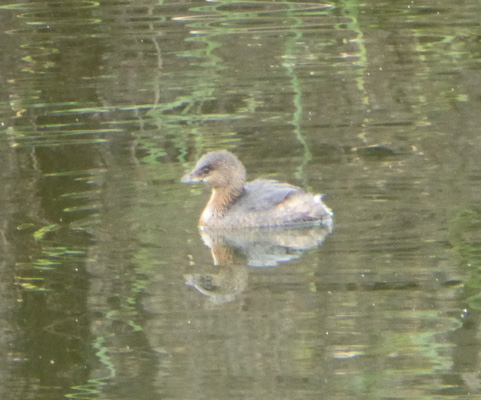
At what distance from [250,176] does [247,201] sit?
3.69 ft

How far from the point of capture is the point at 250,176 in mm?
9195

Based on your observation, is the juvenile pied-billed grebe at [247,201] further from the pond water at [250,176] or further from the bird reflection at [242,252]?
the pond water at [250,176]

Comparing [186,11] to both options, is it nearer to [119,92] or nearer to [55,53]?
[55,53]

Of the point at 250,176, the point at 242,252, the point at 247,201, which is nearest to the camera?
the point at 242,252

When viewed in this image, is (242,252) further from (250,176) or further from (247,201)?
(250,176)

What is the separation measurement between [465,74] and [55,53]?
443 cm

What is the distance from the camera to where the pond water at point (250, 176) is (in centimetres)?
568

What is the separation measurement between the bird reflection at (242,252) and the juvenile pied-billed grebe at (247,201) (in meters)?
0.07

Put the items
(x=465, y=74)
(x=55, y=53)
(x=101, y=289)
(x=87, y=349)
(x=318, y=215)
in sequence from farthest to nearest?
(x=55, y=53) < (x=465, y=74) < (x=318, y=215) < (x=101, y=289) < (x=87, y=349)

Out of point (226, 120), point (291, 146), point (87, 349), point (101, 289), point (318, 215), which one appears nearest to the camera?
point (87, 349)

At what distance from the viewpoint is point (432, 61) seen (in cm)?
1234

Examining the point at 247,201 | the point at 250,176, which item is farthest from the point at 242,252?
the point at 250,176

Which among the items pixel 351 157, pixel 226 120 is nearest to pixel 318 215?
pixel 351 157

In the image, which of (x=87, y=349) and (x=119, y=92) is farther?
(x=119, y=92)
